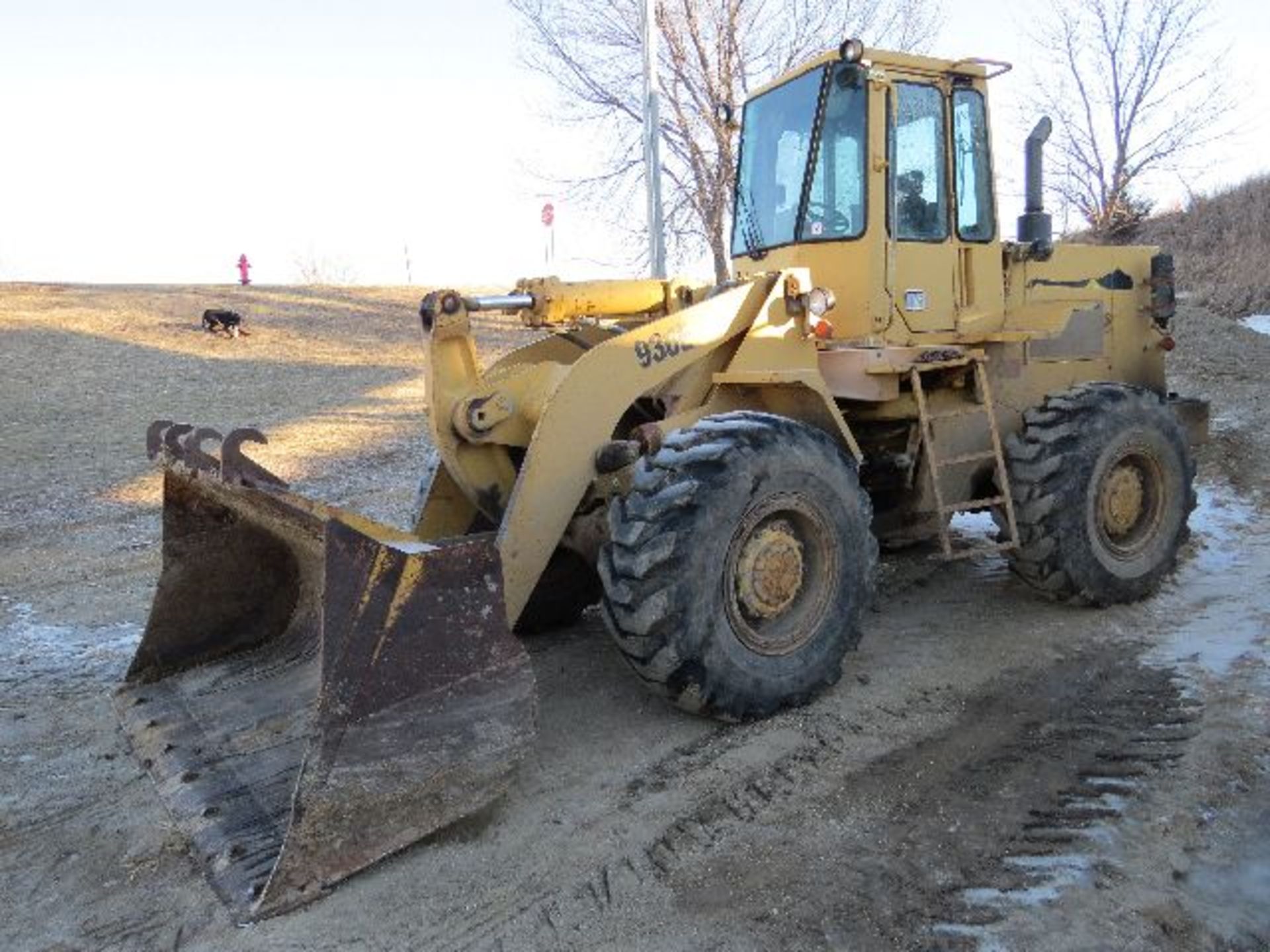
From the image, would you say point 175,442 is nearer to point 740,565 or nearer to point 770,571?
point 740,565

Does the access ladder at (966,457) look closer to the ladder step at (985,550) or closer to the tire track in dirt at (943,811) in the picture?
the ladder step at (985,550)

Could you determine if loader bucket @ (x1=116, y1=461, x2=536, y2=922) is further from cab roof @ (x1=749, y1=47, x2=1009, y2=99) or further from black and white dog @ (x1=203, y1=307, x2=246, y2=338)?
black and white dog @ (x1=203, y1=307, x2=246, y2=338)

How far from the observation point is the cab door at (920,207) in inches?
219

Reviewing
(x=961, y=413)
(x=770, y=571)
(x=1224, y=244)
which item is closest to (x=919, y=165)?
(x=961, y=413)

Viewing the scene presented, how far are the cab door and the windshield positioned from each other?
179mm

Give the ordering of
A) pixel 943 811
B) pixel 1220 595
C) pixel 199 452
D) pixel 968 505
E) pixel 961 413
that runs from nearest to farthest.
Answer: pixel 943 811, pixel 199 452, pixel 968 505, pixel 961 413, pixel 1220 595

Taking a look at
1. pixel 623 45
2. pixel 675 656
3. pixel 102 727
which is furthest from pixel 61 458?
pixel 623 45

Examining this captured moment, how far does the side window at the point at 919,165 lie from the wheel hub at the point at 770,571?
1.97 meters

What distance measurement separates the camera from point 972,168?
595 cm

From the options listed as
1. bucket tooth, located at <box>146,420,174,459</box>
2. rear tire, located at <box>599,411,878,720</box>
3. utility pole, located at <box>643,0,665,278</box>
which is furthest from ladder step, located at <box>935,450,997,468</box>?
utility pole, located at <box>643,0,665,278</box>

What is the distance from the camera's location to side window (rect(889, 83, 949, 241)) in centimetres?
557

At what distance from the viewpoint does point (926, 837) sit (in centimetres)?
363

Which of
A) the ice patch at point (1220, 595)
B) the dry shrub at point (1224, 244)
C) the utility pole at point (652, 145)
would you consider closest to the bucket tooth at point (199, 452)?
the ice patch at point (1220, 595)

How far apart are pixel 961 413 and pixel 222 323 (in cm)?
1556
